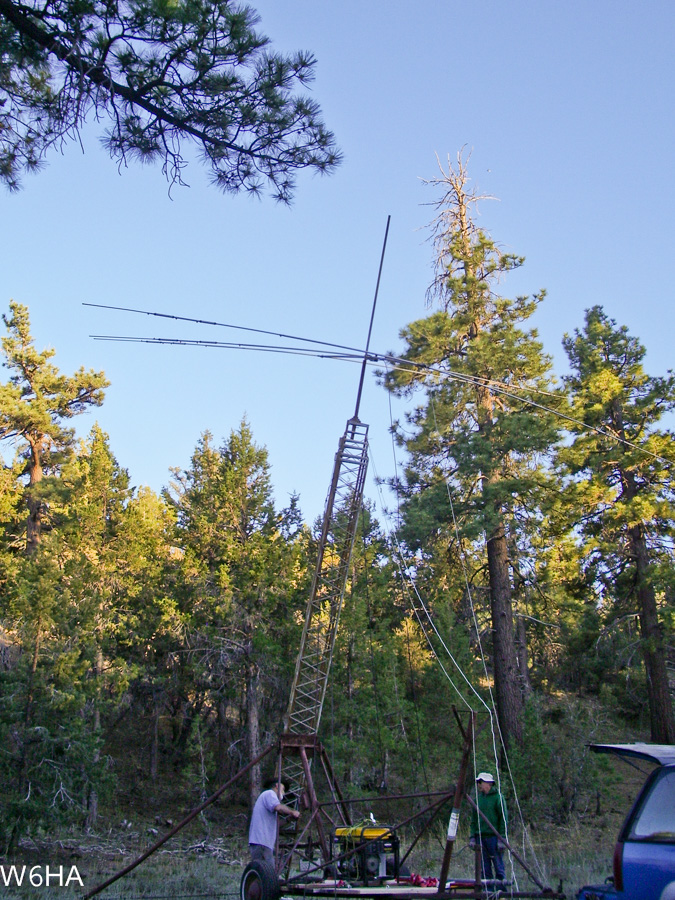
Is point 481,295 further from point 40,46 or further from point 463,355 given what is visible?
point 40,46

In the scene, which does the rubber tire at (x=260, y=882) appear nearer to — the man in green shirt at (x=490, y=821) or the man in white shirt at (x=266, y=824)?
the man in white shirt at (x=266, y=824)

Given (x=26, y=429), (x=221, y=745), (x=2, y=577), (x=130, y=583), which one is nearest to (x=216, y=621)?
(x=130, y=583)

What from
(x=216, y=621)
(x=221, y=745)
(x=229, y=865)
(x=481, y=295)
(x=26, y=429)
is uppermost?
(x=481, y=295)

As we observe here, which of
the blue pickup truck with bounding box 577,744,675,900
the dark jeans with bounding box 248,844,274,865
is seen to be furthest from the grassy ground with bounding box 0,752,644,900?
the blue pickup truck with bounding box 577,744,675,900

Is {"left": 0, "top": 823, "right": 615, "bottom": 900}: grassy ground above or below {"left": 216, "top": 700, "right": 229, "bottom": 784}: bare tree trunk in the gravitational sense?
below

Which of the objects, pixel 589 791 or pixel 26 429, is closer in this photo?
pixel 589 791

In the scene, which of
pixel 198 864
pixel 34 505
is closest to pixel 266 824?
pixel 198 864

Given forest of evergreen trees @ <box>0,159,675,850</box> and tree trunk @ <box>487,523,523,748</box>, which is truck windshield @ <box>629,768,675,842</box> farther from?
Answer: tree trunk @ <box>487,523,523,748</box>

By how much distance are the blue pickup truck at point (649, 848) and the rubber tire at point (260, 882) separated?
155 inches

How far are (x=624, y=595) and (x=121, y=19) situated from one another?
69.1 ft

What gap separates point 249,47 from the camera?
717cm

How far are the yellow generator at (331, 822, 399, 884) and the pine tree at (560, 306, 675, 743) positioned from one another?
47.0 feet

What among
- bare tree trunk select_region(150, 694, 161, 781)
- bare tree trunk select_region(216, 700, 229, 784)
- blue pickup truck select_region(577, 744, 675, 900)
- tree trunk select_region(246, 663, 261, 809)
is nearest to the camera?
blue pickup truck select_region(577, 744, 675, 900)

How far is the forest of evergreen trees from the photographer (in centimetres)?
2102
